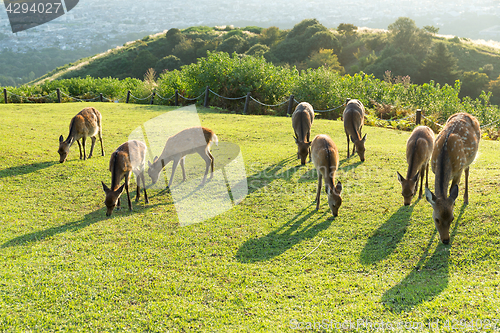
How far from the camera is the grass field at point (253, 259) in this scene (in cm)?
414

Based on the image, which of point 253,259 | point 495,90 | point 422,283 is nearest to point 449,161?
point 422,283

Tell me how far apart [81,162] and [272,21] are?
151 m

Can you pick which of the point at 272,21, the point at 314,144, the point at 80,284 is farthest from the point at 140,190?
the point at 272,21

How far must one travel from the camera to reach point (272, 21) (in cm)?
14688

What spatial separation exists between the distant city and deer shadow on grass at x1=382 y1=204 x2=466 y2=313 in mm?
114813

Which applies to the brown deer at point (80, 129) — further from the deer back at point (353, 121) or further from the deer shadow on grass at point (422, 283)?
the deer shadow on grass at point (422, 283)

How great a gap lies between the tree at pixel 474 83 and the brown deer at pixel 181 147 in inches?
1737

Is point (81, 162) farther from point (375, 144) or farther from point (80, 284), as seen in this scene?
point (375, 144)

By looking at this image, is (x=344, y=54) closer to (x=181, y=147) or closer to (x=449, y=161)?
(x=181, y=147)

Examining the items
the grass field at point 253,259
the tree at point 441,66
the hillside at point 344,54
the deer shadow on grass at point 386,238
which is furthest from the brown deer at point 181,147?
the tree at point 441,66

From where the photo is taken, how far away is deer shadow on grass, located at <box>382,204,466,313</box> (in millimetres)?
4254

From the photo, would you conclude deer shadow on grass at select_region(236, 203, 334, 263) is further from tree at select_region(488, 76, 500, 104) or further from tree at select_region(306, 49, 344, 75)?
tree at select_region(488, 76, 500, 104)

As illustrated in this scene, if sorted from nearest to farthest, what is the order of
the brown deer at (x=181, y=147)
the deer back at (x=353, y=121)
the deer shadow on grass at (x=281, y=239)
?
1. the deer shadow on grass at (x=281, y=239)
2. the brown deer at (x=181, y=147)
3. the deer back at (x=353, y=121)

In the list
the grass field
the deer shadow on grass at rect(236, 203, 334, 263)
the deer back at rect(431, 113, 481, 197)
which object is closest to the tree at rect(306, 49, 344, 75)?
the grass field
